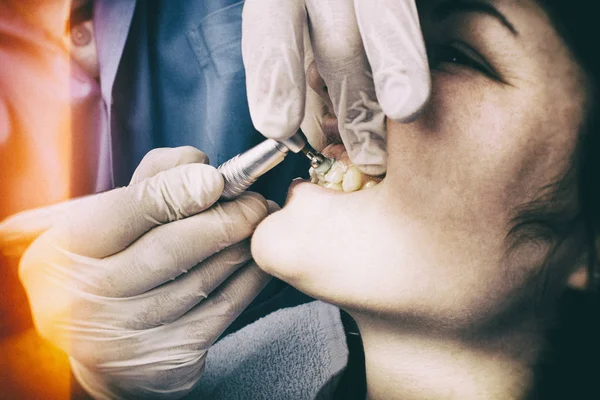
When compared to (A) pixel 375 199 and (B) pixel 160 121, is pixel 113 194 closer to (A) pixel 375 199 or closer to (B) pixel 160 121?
(A) pixel 375 199

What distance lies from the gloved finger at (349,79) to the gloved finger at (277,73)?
0.13 feet

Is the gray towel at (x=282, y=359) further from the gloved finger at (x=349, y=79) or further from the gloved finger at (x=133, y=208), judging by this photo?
the gloved finger at (x=349, y=79)

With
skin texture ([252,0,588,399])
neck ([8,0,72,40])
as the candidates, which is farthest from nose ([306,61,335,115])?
neck ([8,0,72,40])

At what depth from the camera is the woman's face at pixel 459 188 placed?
0.63 m

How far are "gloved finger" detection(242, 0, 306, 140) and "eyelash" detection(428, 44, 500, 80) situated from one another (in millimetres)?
230

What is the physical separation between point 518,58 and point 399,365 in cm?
59

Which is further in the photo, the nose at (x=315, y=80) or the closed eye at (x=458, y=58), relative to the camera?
the nose at (x=315, y=80)

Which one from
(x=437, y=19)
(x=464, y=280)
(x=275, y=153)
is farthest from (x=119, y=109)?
(x=464, y=280)

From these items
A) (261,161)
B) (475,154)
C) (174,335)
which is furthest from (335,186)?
(174,335)

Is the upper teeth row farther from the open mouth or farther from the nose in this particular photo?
the nose

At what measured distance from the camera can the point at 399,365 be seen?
2.72 ft

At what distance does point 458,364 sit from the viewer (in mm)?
787

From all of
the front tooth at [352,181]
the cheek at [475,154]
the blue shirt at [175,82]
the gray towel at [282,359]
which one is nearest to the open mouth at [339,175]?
the front tooth at [352,181]

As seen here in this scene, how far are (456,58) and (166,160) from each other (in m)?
0.66
